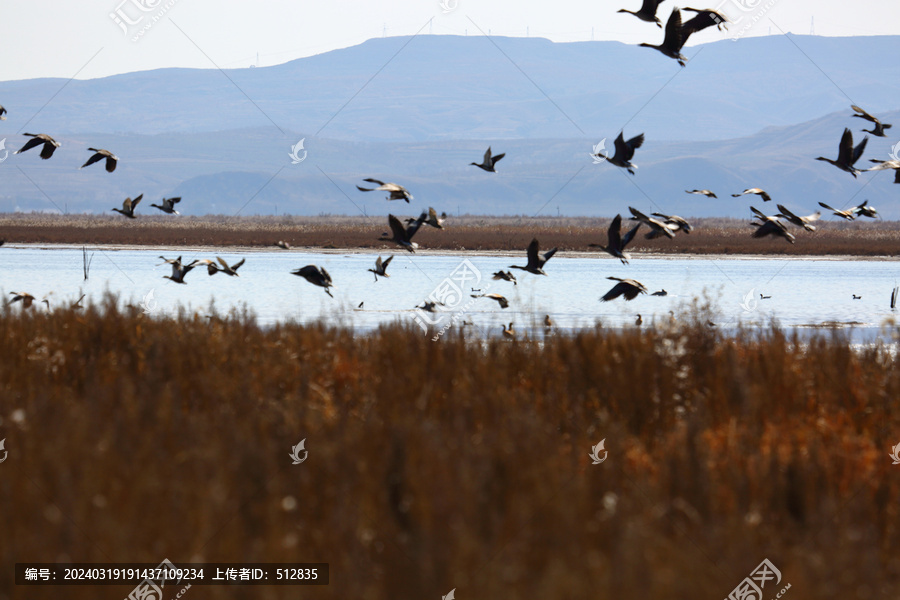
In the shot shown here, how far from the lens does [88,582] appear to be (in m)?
4.69

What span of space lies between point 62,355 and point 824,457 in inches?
327

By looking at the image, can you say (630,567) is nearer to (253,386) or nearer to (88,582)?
(88,582)

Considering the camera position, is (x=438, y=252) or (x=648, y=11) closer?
(x=648, y=11)

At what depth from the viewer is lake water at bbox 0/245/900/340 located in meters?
27.5

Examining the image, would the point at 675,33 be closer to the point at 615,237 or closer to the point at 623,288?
the point at 615,237

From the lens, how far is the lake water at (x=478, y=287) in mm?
27469

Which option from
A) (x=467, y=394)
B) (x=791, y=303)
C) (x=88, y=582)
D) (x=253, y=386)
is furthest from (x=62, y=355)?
(x=791, y=303)
